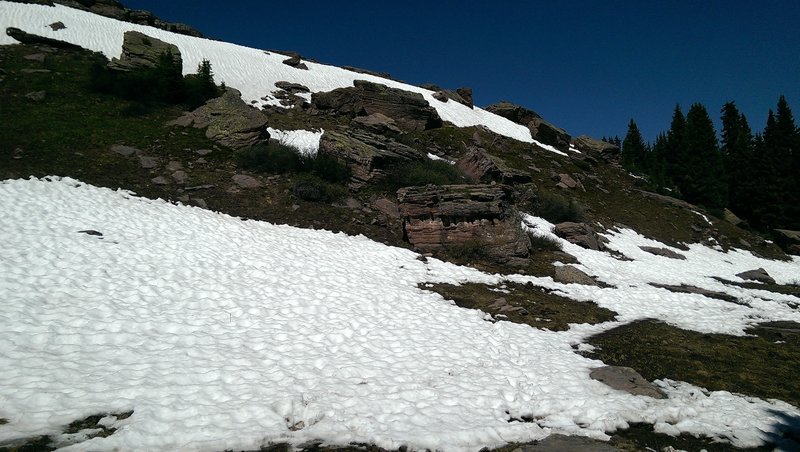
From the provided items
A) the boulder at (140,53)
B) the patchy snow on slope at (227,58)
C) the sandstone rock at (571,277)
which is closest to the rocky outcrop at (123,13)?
the patchy snow on slope at (227,58)

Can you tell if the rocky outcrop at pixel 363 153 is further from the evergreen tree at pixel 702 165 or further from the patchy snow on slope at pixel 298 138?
the evergreen tree at pixel 702 165

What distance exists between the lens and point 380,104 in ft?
113

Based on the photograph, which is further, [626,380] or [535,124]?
[535,124]

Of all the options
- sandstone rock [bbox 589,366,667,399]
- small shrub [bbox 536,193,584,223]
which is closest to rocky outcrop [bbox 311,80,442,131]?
small shrub [bbox 536,193,584,223]

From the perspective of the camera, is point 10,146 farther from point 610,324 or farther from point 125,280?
point 610,324

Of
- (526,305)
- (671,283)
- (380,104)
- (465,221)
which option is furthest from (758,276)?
(380,104)

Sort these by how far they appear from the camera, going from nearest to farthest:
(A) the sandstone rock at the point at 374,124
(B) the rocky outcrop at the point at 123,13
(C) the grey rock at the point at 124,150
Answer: (C) the grey rock at the point at 124,150 < (A) the sandstone rock at the point at 374,124 < (B) the rocky outcrop at the point at 123,13

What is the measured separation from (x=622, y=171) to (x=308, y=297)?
43.2 metres

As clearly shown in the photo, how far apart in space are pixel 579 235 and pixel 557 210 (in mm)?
3392

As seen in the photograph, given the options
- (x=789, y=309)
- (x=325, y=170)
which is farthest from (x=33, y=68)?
(x=789, y=309)

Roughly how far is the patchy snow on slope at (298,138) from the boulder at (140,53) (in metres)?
9.03

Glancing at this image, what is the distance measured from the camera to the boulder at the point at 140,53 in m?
25.8

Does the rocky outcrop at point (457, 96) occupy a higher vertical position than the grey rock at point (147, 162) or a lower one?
higher

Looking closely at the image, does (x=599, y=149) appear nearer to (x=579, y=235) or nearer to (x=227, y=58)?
(x=579, y=235)
